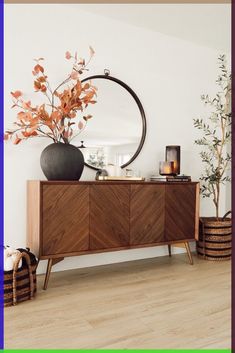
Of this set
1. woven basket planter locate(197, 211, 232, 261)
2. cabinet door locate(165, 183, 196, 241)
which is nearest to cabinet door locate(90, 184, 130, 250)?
cabinet door locate(165, 183, 196, 241)

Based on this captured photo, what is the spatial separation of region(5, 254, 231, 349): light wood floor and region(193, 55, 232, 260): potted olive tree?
0.40m

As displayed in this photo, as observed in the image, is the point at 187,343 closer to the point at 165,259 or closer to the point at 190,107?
the point at 165,259

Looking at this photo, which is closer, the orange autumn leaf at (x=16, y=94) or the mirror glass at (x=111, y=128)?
the orange autumn leaf at (x=16, y=94)

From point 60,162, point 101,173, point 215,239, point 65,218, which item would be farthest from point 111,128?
point 215,239

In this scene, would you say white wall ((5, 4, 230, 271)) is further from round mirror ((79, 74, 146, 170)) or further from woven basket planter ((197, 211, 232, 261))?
woven basket planter ((197, 211, 232, 261))

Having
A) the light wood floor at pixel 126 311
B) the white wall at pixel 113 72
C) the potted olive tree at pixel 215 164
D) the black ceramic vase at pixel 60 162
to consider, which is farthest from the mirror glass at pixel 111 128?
the light wood floor at pixel 126 311

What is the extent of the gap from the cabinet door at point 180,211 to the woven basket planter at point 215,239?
0.85ft

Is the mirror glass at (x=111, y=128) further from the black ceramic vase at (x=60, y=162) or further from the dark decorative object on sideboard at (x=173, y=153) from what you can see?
the black ceramic vase at (x=60, y=162)

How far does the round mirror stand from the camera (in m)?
2.85

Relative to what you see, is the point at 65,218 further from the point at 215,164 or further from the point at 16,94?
the point at 215,164

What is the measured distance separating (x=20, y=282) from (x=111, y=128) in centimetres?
155

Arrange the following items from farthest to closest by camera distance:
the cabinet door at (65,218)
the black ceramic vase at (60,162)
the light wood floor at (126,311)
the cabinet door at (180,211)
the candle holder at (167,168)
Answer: the candle holder at (167,168), the cabinet door at (180,211), the black ceramic vase at (60,162), the cabinet door at (65,218), the light wood floor at (126,311)

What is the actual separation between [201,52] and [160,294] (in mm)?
2668

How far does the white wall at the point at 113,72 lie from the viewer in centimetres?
254
